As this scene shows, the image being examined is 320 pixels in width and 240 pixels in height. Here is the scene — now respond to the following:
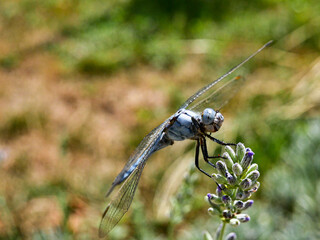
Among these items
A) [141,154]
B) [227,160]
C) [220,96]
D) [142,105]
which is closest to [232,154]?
[227,160]

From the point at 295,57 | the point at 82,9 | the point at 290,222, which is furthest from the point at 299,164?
the point at 82,9

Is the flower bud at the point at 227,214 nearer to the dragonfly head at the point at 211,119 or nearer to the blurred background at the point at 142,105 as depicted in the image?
the dragonfly head at the point at 211,119

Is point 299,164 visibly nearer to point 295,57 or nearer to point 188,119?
point 188,119

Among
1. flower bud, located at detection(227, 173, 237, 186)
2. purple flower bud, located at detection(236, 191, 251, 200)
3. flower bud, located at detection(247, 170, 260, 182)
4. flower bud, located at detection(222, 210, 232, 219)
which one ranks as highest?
flower bud, located at detection(227, 173, 237, 186)

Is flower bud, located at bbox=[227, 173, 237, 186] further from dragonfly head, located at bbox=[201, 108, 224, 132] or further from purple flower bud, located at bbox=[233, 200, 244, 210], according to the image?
dragonfly head, located at bbox=[201, 108, 224, 132]

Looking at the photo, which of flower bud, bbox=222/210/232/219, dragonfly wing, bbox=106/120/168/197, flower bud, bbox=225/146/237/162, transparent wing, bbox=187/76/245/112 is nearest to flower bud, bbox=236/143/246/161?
flower bud, bbox=225/146/237/162

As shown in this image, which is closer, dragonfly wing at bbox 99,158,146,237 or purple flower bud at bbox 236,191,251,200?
purple flower bud at bbox 236,191,251,200

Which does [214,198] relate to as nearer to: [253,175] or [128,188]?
[253,175]
